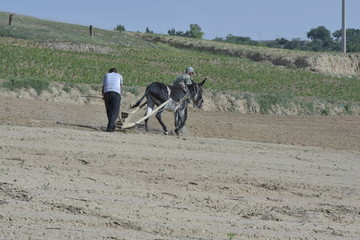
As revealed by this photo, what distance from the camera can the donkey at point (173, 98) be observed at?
22062 millimetres

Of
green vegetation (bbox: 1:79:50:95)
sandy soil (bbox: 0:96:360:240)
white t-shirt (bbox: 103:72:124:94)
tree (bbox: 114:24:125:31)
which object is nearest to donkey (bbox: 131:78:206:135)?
sandy soil (bbox: 0:96:360:240)

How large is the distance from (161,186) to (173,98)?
357 inches

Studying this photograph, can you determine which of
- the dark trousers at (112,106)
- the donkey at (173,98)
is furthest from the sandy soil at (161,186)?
the donkey at (173,98)

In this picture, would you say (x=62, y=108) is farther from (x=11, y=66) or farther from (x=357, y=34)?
(x=357, y=34)

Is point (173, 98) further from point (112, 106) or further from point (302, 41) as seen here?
point (302, 41)

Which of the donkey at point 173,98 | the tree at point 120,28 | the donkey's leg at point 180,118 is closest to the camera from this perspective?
the donkey at point 173,98

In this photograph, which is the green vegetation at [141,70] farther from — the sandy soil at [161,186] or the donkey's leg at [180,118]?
the sandy soil at [161,186]

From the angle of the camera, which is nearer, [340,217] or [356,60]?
[340,217]

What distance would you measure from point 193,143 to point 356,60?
61.2m

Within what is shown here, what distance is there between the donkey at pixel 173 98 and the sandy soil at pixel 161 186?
759mm

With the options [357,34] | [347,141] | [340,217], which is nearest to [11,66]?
[347,141]

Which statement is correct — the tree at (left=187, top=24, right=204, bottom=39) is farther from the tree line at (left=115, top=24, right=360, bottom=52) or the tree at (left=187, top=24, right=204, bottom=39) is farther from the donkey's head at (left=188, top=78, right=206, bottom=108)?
the donkey's head at (left=188, top=78, right=206, bottom=108)

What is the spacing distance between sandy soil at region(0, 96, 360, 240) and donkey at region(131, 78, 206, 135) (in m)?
0.76

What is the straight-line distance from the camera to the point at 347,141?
26.4 meters
